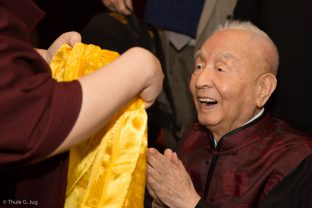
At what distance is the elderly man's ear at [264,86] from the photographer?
59.7 inches

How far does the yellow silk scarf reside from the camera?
1072 millimetres

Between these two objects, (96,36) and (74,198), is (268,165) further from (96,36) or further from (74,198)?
(96,36)

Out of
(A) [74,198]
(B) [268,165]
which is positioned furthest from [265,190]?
(A) [74,198]

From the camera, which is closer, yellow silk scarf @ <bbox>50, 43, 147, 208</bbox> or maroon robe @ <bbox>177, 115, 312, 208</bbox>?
yellow silk scarf @ <bbox>50, 43, 147, 208</bbox>

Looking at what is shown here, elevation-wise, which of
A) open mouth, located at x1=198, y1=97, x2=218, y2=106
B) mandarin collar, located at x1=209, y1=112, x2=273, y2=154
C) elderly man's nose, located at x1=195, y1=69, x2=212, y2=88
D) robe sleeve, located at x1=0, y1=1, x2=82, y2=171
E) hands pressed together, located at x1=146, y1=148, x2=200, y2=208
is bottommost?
hands pressed together, located at x1=146, y1=148, x2=200, y2=208

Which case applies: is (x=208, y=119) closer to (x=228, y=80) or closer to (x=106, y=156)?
(x=228, y=80)

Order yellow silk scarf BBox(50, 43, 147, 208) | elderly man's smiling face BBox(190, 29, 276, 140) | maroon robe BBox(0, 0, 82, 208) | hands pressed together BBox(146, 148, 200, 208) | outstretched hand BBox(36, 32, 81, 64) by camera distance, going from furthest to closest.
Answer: elderly man's smiling face BBox(190, 29, 276, 140) < hands pressed together BBox(146, 148, 200, 208) < outstretched hand BBox(36, 32, 81, 64) < yellow silk scarf BBox(50, 43, 147, 208) < maroon robe BBox(0, 0, 82, 208)

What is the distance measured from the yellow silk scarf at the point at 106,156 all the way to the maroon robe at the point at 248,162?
1.55 feet

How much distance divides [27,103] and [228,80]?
0.84 metres

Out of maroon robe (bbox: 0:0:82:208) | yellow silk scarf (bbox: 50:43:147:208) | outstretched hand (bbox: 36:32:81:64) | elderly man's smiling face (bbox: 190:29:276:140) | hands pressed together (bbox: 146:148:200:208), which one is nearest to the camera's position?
maroon robe (bbox: 0:0:82:208)

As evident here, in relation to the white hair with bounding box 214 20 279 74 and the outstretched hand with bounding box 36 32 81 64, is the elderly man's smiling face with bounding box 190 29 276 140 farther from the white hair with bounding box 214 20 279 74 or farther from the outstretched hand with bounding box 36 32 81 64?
the outstretched hand with bounding box 36 32 81 64

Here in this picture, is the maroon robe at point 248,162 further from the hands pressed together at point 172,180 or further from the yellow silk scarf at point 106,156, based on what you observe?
the yellow silk scarf at point 106,156

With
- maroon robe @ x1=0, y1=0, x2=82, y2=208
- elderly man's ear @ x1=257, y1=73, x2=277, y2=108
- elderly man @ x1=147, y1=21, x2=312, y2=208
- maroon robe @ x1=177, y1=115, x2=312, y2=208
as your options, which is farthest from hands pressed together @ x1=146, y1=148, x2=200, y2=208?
maroon robe @ x1=0, y1=0, x2=82, y2=208

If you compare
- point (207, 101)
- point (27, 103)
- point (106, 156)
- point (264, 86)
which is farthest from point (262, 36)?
point (27, 103)
